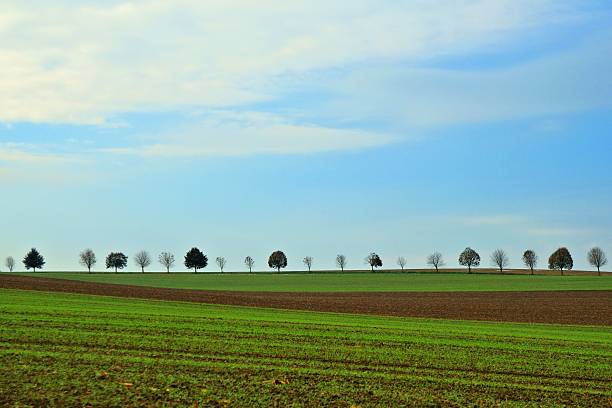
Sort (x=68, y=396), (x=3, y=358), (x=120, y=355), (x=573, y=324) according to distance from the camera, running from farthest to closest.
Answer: (x=573, y=324) < (x=120, y=355) < (x=3, y=358) < (x=68, y=396)

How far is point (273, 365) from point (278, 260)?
151m

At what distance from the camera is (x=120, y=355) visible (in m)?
17.9

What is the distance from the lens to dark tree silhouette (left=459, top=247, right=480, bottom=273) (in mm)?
159625

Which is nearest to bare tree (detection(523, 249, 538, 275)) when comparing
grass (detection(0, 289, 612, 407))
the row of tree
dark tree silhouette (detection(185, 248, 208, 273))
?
the row of tree

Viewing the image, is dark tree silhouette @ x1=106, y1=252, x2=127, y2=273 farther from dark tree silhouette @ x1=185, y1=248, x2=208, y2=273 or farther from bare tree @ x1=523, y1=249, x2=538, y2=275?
bare tree @ x1=523, y1=249, x2=538, y2=275

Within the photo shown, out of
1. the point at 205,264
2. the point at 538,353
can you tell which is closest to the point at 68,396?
the point at 538,353

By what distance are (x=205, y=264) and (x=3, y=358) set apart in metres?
142

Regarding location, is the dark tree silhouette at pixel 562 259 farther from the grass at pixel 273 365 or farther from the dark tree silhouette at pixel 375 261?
the grass at pixel 273 365

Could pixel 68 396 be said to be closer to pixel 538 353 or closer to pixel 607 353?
pixel 538 353

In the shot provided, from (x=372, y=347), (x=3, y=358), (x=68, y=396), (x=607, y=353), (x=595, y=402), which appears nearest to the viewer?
(x=68, y=396)

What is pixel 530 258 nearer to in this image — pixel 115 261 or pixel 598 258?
pixel 598 258

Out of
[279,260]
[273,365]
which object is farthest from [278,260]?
[273,365]

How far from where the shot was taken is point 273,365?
1781 centimetres

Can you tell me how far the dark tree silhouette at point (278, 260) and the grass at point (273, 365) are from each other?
140946mm
